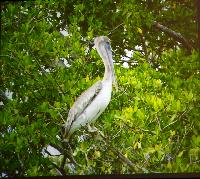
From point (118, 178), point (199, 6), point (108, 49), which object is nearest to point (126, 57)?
point (108, 49)

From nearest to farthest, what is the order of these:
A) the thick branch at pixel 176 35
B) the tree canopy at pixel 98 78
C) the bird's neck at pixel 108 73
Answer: the tree canopy at pixel 98 78 < the bird's neck at pixel 108 73 < the thick branch at pixel 176 35

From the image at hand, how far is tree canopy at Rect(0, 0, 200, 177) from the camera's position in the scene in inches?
116

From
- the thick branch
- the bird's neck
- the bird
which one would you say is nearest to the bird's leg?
the bird

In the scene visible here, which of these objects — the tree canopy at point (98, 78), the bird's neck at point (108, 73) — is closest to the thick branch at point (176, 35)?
the tree canopy at point (98, 78)

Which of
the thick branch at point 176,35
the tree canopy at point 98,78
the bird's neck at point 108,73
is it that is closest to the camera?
the tree canopy at point 98,78

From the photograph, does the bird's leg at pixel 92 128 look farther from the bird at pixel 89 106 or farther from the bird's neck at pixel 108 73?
the bird's neck at pixel 108 73

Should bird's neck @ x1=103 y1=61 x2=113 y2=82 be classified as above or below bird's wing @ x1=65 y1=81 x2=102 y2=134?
above

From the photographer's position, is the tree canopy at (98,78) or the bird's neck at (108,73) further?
the bird's neck at (108,73)

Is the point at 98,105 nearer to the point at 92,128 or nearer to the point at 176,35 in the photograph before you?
the point at 92,128

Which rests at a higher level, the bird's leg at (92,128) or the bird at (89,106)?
the bird at (89,106)

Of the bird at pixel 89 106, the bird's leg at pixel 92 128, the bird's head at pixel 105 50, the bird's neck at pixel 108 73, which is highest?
the bird's head at pixel 105 50

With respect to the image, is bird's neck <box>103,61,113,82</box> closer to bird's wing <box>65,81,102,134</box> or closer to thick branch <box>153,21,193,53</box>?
bird's wing <box>65,81,102,134</box>

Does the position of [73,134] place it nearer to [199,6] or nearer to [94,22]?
[94,22]

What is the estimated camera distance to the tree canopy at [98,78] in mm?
2939
